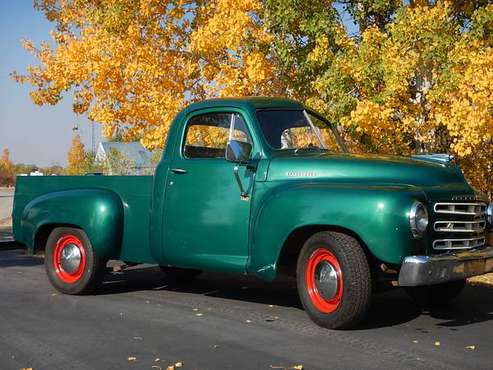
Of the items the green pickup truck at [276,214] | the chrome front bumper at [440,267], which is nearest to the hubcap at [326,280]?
the green pickup truck at [276,214]

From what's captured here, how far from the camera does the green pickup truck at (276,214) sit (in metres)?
5.56

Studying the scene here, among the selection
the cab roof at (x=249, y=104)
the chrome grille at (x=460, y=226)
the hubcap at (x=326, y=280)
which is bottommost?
the hubcap at (x=326, y=280)

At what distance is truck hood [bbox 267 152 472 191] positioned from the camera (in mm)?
5973

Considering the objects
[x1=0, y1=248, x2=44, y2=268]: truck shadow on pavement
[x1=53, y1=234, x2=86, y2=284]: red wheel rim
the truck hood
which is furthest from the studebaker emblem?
[x1=0, y1=248, x2=44, y2=268]: truck shadow on pavement

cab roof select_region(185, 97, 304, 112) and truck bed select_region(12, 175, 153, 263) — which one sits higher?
cab roof select_region(185, 97, 304, 112)

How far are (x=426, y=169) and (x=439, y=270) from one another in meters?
1.00

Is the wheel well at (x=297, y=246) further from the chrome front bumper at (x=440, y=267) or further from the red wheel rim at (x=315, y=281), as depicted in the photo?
the chrome front bumper at (x=440, y=267)

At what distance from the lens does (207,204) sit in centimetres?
667

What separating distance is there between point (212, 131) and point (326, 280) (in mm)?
2358

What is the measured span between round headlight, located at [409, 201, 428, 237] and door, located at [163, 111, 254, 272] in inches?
61.3

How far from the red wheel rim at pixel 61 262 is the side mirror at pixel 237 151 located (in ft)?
7.23

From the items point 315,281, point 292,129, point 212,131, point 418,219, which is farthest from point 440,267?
point 212,131

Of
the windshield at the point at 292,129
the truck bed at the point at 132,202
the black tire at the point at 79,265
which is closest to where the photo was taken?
the windshield at the point at 292,129

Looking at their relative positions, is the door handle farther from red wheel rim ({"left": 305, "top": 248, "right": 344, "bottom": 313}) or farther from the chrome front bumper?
the chrome front bumper
